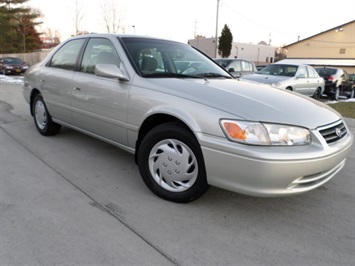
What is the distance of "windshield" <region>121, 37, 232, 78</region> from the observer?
3320mm

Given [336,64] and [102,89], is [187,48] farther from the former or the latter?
[336,64]

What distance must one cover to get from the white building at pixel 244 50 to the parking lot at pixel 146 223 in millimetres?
47730

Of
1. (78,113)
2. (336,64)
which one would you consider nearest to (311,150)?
(78,113)

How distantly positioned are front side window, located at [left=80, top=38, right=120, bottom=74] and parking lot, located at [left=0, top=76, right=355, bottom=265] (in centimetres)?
125

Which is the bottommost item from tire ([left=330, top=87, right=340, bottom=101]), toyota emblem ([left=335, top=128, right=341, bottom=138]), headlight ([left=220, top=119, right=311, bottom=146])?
tire ([left=330, top=87, right=340, bottom=101])

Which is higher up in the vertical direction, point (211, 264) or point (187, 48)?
point (187, 48)

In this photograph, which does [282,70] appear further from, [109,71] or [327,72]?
[109,71]

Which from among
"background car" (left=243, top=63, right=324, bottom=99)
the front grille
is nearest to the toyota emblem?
the front grille

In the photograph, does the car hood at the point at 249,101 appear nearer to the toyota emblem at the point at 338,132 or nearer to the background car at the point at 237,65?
the toyota emblem at the point at 338,132

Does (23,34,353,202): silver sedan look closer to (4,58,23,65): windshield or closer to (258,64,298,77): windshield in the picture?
(258,64,298,77): windshield

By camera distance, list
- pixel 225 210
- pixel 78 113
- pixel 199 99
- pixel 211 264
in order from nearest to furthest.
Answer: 1. pixel 211 264
2. pixel 199 99
3. pixel 225 210
4. pixel 78 113

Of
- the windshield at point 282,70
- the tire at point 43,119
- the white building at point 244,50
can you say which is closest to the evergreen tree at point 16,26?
the white building at point 244,50

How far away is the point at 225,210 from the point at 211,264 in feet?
2.57

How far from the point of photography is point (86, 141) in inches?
189
